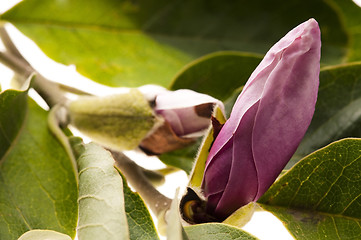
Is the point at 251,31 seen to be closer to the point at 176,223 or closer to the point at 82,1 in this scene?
the point at 82,1

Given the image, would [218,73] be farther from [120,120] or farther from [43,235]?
[43,235]

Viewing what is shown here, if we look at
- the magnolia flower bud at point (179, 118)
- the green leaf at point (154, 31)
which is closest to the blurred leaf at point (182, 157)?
the magnolia flower bud at point (179, 118)

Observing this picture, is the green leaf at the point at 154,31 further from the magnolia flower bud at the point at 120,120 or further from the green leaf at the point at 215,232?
the green leaf at the point at 215,232

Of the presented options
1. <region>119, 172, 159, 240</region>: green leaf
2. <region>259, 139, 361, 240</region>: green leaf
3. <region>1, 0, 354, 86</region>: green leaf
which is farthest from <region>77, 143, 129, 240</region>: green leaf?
<region>1, 0, 354, 86</region>: green leaf

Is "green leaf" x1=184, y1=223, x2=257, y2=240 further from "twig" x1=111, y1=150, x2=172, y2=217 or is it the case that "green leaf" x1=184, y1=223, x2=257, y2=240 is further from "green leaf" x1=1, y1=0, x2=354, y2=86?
"green leaf" x1=1, y1=0, x2=354, y2=86

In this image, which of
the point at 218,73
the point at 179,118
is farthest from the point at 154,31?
the point at 179,118

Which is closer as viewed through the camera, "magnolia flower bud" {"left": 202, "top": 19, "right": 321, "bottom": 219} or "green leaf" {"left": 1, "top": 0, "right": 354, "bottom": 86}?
"magnolia flower bud" {"left": 202, "top": 19, "right": 321, "bottom": 219}
